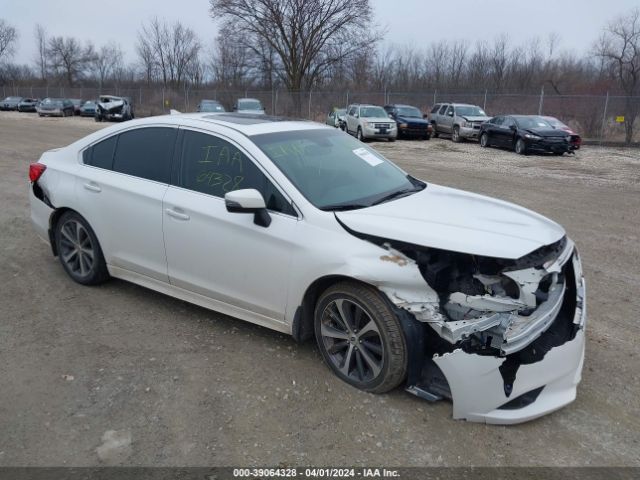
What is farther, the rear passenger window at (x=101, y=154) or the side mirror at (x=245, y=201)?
the rear passenger window at (x=101, y=154)

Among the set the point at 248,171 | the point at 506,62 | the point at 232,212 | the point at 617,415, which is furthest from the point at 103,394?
the point at 506,62

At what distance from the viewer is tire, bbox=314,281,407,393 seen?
3.11 meters

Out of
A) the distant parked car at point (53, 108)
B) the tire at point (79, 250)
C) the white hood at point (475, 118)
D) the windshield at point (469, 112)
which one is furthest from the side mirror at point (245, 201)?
the distant parked car at point (53, 108)

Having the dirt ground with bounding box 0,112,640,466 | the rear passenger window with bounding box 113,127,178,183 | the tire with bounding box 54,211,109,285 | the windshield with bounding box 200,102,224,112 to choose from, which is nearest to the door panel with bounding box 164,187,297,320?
the rear passenger window with bounding box 113,127,178,183

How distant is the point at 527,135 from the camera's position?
18.6 m

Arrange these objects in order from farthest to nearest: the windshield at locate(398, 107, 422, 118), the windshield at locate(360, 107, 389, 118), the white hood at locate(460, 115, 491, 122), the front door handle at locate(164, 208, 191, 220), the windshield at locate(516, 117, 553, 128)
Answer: the windshield at locate(398, 107, 422, 118) < the windshield at locate(360, 107, 389, 118) < the white hood at locate(460, 115, 491, 122) < the windshield at locate(516, 117, 553, 128) < the front door handle at locate(164, 208, 191, 220)

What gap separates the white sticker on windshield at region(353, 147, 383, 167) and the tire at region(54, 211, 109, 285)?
2.40 meters

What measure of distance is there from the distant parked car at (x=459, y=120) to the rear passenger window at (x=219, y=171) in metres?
20.4

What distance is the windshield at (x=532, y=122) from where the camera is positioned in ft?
62.4

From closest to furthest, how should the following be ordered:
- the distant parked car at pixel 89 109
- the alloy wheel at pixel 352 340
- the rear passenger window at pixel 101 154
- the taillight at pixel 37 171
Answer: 1. the alloy wheel at pixel 352 340
2. the rear passenger window at pixel 101 154
3. the taillight at pixel 37 171
4. the distant parked car at pixel 89 109

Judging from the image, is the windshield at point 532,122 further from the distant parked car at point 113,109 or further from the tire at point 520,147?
the distant parked car at point 113,109

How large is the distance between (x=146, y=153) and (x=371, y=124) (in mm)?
19637

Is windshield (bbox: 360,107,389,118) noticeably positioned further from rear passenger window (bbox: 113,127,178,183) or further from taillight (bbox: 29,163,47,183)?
rear passenger window (bbox: 113,127,178,183)

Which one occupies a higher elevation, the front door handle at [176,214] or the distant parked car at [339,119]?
the distant parked car at [339,119]
